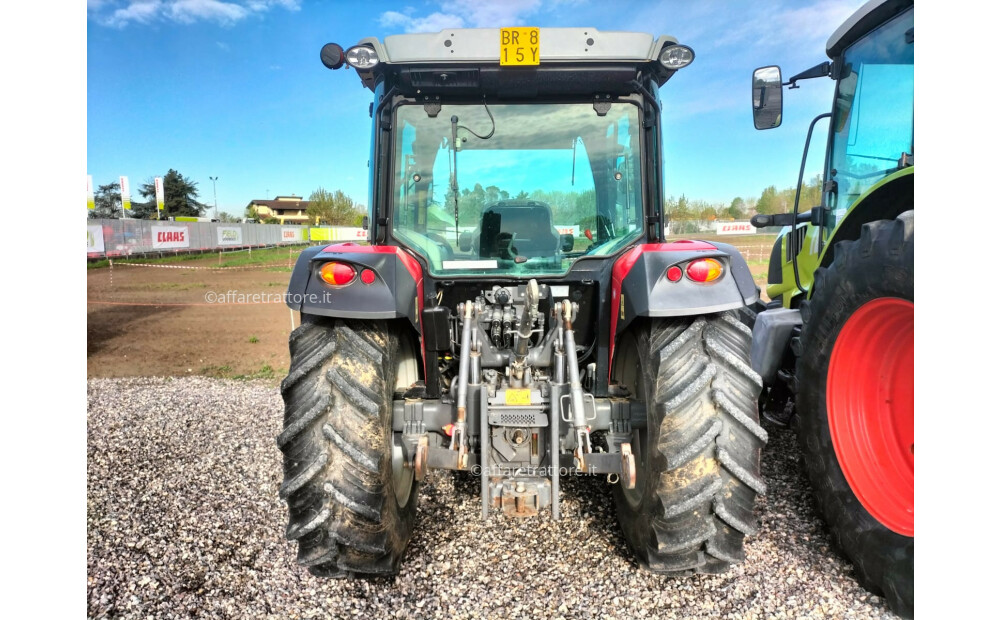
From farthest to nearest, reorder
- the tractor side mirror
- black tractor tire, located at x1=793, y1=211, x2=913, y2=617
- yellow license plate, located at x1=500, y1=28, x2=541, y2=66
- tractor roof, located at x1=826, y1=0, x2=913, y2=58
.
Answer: the tractor side mirror
tractor roof, located at x1=826, y1=0, x2=913, y2=58
yellow license plate, located at x1=500, y1=28, x2=541, y2=66
black tractor tire, located at x1=793, y1=211, x2=913, y2=617

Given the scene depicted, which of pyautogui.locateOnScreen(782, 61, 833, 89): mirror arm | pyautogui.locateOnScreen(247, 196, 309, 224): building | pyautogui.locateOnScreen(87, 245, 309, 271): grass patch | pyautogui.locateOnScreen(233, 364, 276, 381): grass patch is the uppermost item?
pyautogui.locateOnScreen(247, 196, 309, 224): building

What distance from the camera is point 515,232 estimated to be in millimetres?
2682

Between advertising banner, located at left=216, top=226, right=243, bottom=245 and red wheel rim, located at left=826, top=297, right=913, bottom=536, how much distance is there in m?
23.8

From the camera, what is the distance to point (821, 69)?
3.65m

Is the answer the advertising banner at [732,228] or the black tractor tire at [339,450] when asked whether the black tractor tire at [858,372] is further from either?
the advertising banner at [732,228]

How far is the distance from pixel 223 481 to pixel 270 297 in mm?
7886

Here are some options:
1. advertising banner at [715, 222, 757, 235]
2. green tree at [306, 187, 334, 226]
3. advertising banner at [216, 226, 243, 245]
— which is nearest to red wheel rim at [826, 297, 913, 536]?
advertising banner at [715, 222, 757, 235]

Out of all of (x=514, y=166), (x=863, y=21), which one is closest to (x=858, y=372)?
(x=514, y=166)

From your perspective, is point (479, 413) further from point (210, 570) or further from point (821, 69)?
point (821, 69)

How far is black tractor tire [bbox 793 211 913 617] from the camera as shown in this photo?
1995 mm

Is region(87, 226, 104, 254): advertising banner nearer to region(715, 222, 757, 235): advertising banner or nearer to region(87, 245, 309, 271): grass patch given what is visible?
region(87, 245, 309, 271): grass patch

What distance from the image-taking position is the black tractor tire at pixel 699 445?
210cm

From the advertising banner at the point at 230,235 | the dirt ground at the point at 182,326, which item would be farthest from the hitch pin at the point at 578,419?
the advertising banner at the point at 230,235

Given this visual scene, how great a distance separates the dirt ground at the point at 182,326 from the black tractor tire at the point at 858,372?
13.2ft
